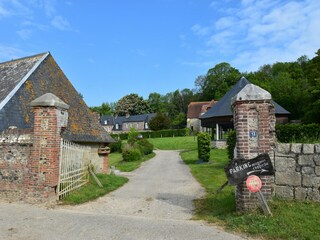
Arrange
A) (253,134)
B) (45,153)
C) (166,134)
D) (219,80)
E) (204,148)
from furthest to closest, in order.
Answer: (219,80) → (166,134) → (204,148) → (45,153) → (253,134)

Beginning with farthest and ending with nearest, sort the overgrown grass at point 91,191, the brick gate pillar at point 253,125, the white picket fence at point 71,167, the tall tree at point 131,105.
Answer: the tall tree at point 131,105
the overgrown grass at point 91,191
the white picket fence at point 71,167
the brick gate pillar at point 253,125

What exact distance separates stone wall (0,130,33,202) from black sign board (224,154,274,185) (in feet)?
18.2

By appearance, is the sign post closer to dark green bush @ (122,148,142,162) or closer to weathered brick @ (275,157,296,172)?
weathered brick @ (275,157,296,172)

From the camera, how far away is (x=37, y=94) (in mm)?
13453

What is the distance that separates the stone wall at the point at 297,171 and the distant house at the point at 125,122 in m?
69.2

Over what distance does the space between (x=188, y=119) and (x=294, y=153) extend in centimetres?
6536

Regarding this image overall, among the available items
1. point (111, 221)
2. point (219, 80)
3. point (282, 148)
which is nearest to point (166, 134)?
point (219, 80)

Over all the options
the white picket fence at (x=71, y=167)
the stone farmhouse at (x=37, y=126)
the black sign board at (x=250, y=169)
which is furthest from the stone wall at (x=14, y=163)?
the black sign board at (x=250, y=169)

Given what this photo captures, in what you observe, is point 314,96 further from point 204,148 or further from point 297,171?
point 297,171

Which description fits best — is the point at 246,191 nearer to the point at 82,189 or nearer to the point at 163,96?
the point at 82,189

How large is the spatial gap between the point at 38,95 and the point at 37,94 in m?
0.06

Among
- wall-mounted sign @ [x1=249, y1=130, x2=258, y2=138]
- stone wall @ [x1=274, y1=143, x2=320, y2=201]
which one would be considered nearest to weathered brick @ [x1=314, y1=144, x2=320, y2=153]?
stone wall @ [x1=274, y1=143, x2=320, y2=201]

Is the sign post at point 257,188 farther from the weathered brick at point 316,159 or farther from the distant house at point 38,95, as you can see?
the distant house at point 38,95

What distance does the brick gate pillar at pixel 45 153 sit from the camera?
27.7 ft
